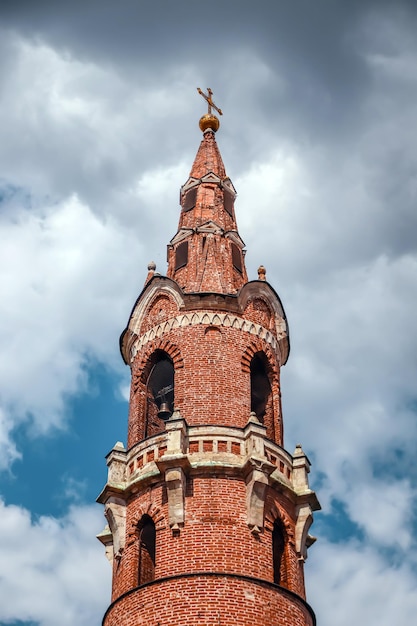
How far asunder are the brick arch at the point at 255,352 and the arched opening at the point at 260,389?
152 mm

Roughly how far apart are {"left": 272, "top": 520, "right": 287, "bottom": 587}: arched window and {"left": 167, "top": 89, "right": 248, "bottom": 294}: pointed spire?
26.0ft

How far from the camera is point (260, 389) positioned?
29844 mm

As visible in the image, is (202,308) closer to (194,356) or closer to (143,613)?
(194,356)

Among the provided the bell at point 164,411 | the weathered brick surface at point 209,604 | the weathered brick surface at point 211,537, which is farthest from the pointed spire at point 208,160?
the weathered brick surface at point 209,604

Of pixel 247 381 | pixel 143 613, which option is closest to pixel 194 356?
pixel 247 381

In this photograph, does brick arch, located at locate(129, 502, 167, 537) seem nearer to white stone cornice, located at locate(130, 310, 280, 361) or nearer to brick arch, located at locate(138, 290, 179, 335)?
white stone cornice, located at locate(130, 310, 280, 361)

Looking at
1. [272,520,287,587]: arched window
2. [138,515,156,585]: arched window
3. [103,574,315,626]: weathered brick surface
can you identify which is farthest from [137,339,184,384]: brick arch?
[103,574,315,626]: weathered brick surface

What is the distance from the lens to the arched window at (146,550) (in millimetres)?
24822

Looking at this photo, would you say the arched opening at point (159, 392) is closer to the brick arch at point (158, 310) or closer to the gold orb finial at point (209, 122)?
the brick arch at point (158, 310)

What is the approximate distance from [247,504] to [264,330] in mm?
6706

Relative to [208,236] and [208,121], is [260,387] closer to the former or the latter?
[208,236]

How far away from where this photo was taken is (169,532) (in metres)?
24.2

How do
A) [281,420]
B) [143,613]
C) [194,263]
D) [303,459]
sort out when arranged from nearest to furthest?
[143,613] → [303,459] → [281,420] → [194,263]

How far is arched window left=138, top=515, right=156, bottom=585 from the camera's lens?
2482 centimetres
